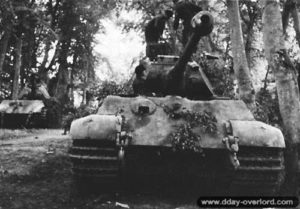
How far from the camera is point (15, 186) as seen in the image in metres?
5.69

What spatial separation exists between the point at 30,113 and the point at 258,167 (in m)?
11.3

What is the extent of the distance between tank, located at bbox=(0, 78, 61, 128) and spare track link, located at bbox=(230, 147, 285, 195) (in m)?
11.1

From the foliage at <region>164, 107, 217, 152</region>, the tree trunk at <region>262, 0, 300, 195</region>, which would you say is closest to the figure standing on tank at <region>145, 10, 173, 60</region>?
the tree trunk at <region>262, 0, 300, 195</region>

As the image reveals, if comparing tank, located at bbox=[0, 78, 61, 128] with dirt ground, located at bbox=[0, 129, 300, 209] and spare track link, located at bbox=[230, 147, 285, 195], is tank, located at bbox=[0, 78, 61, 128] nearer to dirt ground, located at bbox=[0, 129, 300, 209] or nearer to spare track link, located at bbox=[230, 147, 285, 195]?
dirt ground, located at bbox=[0, 129, 300, 209]

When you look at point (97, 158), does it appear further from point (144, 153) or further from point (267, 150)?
point (267, 150)

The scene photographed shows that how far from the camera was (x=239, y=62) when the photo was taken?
28.9ft

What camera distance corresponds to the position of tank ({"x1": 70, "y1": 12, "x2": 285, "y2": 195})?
4703mm

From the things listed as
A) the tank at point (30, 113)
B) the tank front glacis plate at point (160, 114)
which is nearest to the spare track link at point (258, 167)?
the tank front glacis plate at point (160, 114)

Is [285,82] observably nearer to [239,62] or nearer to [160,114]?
[160,114]

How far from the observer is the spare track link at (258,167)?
184 inches

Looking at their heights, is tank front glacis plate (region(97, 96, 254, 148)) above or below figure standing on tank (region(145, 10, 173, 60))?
below

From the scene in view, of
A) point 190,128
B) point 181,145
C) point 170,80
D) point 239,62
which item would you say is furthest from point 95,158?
point 239,62

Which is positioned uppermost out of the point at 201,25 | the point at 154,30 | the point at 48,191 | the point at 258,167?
the point at 154,30

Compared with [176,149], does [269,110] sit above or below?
above
